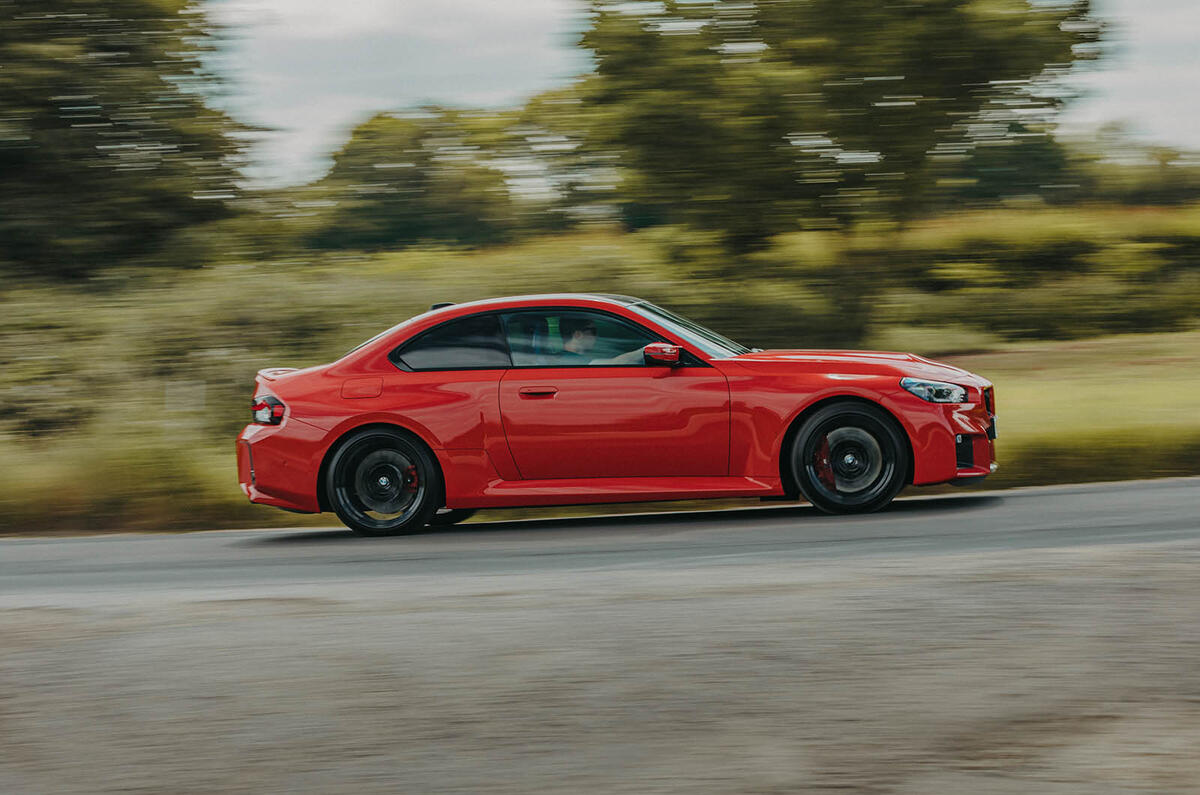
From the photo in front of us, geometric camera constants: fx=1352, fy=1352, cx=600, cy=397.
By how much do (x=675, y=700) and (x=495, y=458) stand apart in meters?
4.02

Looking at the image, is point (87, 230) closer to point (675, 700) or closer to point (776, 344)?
point (776, 344)

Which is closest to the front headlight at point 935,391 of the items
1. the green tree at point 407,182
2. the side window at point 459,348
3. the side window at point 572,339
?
the side window at point 572,339

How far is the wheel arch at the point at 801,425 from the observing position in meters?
8.27

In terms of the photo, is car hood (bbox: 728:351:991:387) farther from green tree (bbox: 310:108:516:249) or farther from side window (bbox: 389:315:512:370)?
green tree (bbox: 310:108:516:249)

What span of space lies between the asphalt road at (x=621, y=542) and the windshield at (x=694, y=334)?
1.10 m

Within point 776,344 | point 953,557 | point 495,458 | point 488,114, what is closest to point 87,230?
point 488,114

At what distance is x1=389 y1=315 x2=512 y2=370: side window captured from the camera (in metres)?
8.67

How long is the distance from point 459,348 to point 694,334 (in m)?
1.53

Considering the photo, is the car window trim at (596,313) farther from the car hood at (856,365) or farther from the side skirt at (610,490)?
the side skirt at (610,490)

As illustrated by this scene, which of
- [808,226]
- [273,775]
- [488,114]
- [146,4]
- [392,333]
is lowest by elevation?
[273,775]

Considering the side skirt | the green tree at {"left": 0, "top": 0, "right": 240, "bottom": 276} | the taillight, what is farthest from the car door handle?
the green tree at {"left": 0, "top": 0, "right": 240, "bottom": 276}

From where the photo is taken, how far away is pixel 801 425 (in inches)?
327

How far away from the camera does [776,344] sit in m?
14.3

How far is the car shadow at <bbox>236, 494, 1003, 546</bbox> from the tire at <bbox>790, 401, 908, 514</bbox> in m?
0.13
